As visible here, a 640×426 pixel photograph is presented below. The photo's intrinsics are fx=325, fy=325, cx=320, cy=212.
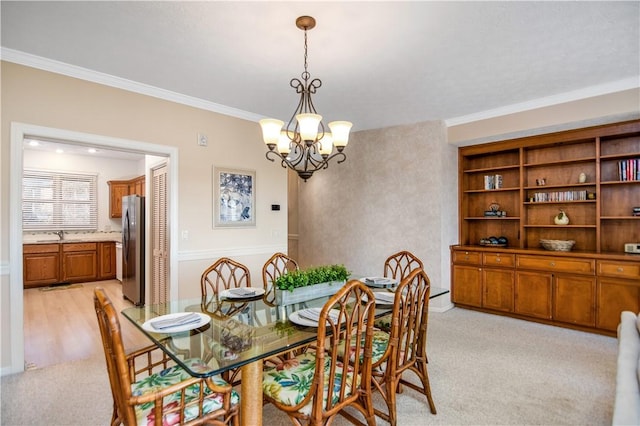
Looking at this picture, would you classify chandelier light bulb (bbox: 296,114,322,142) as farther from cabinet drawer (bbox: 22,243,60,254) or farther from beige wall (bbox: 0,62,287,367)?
cabinet drawer (bbox: 22,243,60,254)

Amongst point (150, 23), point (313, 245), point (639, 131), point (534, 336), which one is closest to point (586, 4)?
point (639, 131)

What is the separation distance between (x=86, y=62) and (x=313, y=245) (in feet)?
13.6

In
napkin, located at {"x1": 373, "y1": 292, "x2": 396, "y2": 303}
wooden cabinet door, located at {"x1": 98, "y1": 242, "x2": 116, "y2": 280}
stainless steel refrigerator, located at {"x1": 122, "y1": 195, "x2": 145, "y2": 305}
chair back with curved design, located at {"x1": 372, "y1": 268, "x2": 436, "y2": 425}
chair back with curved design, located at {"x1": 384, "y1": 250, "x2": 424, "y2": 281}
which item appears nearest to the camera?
chair back with curved design, located at {"x1": 372, "y1": 268, "x2": 436, "y2": 425}

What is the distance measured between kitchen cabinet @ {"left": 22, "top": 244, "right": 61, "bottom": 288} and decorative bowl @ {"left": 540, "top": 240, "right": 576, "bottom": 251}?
820 centimetres

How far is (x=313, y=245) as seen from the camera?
598 centimetres

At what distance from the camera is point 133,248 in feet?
16.0

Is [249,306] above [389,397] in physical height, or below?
above

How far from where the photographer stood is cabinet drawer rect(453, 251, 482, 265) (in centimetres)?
444

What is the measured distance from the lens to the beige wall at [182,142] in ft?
8.79

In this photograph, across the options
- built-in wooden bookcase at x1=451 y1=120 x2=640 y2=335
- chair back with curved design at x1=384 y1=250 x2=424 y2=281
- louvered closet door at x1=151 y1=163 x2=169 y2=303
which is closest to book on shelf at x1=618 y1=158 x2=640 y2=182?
built-in wooden bookcase at x1=451 y1=120 x2=640 y2=335

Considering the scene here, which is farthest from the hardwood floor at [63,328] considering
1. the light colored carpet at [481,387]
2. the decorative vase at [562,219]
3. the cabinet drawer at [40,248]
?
the decorative vase at [562,219]

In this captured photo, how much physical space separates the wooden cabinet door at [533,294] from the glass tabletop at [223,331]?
2845 mm

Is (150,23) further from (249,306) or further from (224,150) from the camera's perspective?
(249,306)

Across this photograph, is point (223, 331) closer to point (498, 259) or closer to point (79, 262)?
point (498, 259)
